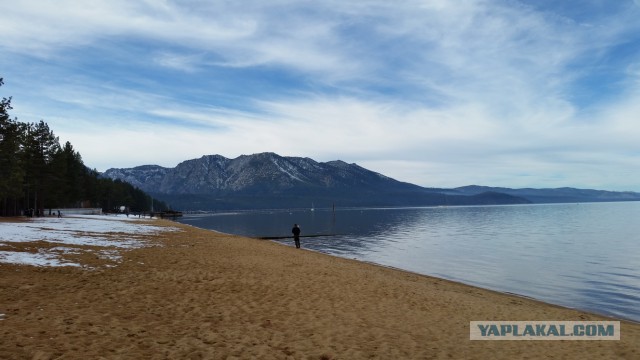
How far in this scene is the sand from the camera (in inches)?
368

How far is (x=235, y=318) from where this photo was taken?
1229cm

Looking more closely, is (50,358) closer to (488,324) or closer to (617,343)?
(488,324)

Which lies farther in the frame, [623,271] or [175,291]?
[623,271]

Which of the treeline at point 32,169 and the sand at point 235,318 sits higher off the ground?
the treeline at point 32,169

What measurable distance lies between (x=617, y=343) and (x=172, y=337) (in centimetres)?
1313

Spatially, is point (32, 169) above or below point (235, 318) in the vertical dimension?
above

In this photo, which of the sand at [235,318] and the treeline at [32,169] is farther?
the treeline at [32,169]

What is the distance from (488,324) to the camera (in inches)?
572

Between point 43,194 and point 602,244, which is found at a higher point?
point 43,194

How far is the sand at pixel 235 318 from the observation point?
9.36 metres

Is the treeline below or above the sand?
above

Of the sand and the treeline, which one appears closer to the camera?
the sand

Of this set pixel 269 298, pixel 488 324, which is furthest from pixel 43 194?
pixel 488 324

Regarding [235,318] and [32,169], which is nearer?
[235,318]
